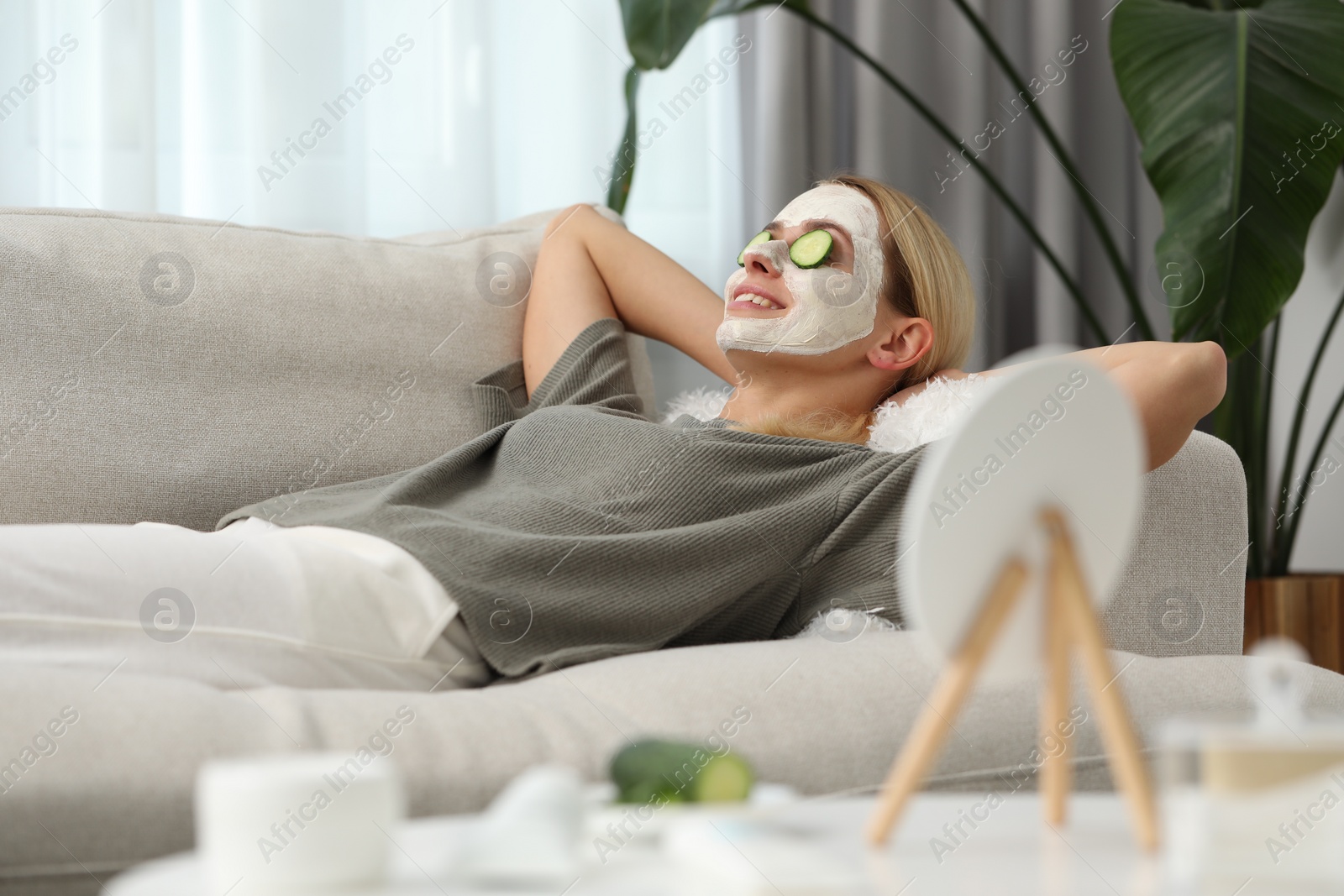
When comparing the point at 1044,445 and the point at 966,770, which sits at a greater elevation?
the point at 1044,445

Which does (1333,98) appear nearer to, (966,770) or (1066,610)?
(966,770)

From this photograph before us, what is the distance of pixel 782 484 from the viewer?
116cm

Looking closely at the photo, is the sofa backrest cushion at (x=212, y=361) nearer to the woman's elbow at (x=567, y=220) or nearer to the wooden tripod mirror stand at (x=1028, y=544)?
the woman's elbow at (x=567, y=220)

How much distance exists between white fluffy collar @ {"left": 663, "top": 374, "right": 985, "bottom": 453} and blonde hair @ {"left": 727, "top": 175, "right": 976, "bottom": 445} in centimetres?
8

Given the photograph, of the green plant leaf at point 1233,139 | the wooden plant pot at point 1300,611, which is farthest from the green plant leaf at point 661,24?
the wooden plant pot at point 1300,611

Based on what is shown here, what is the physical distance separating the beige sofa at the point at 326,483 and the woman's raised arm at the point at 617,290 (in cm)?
4

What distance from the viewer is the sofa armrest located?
1.15m

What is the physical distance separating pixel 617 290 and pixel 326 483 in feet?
1.67

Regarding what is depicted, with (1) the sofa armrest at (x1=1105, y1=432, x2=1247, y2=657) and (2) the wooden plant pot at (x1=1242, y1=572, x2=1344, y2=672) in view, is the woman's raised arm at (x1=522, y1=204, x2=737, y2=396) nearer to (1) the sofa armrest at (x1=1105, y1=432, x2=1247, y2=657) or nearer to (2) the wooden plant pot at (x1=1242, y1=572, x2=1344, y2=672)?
(1) the sofa armrest at (x1=1105, y1=432, x2=1247, y2=657)

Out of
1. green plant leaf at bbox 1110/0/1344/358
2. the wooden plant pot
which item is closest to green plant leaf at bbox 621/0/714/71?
green plant leaf at bbox 1110/0/1344/358

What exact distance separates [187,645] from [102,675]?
10 centimetres

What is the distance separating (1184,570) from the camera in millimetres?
1166

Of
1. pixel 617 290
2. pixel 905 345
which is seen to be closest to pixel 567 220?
pixel 617 290

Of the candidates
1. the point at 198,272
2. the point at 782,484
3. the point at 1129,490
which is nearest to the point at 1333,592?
the point at 782,484
